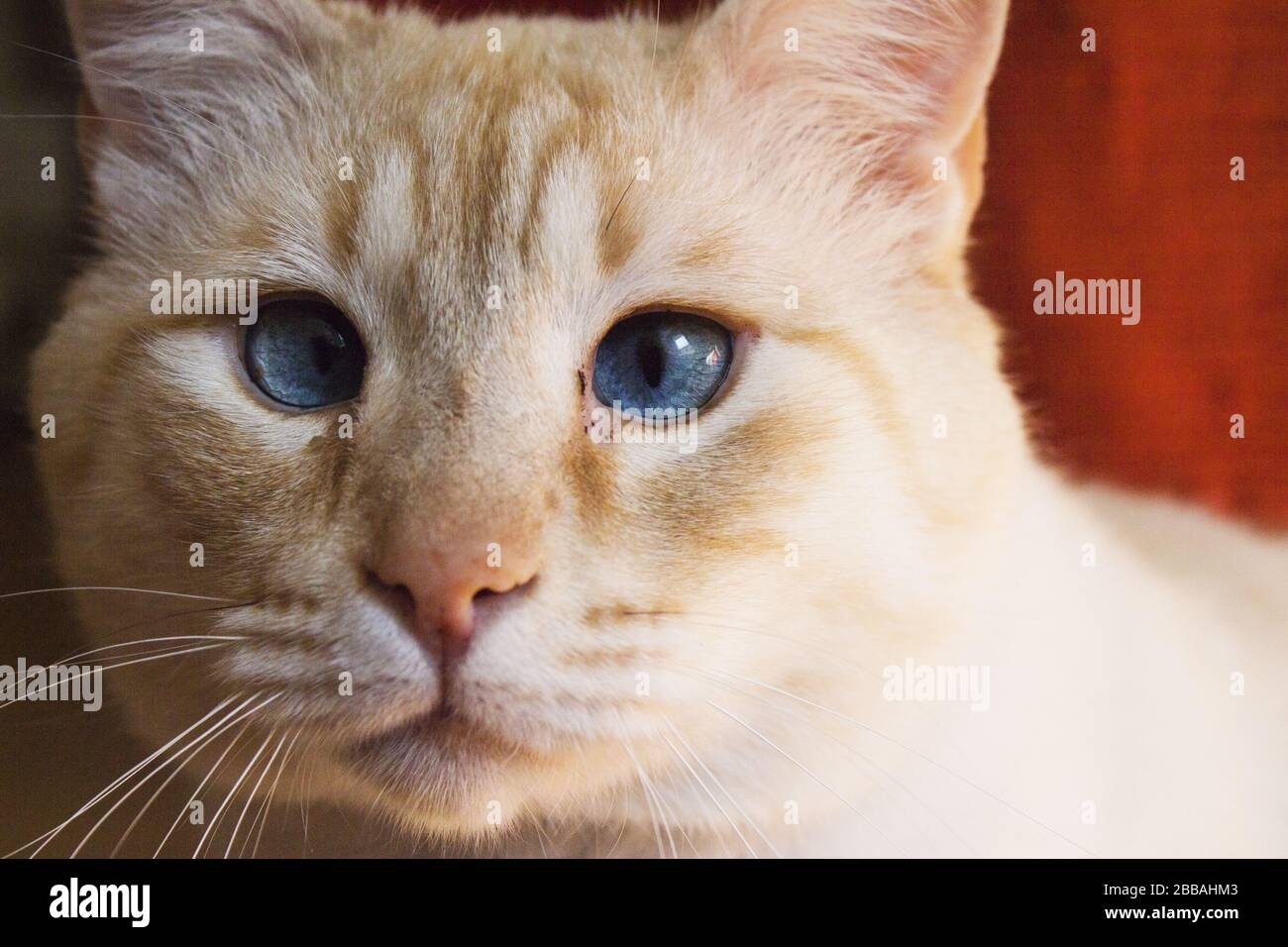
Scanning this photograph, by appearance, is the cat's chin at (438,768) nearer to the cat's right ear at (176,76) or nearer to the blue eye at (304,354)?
the blue eye at (304,354)

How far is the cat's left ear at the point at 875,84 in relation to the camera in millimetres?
1055

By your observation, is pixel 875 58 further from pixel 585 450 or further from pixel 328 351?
pixel 328 351

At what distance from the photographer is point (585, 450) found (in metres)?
0.95

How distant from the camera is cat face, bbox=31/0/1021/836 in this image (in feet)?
2.92

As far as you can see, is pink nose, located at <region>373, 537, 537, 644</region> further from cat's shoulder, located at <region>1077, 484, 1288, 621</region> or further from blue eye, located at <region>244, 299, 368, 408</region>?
cat's shoulder, located at <region>1077, 484, 1288, 621</region>

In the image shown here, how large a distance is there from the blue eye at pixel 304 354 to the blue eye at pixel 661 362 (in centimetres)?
23

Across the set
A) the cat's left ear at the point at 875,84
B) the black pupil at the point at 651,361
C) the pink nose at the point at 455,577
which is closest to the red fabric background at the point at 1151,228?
the cat's left ear at the point at 875,84

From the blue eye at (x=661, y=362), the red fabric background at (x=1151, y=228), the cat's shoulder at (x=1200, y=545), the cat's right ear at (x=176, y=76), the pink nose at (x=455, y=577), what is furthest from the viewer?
the cat's shoulder at (x=1200, y=545)

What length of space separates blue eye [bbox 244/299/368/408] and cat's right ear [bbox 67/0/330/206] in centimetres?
22

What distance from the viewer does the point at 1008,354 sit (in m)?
1.48

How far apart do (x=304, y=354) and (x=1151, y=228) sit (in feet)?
3.48
